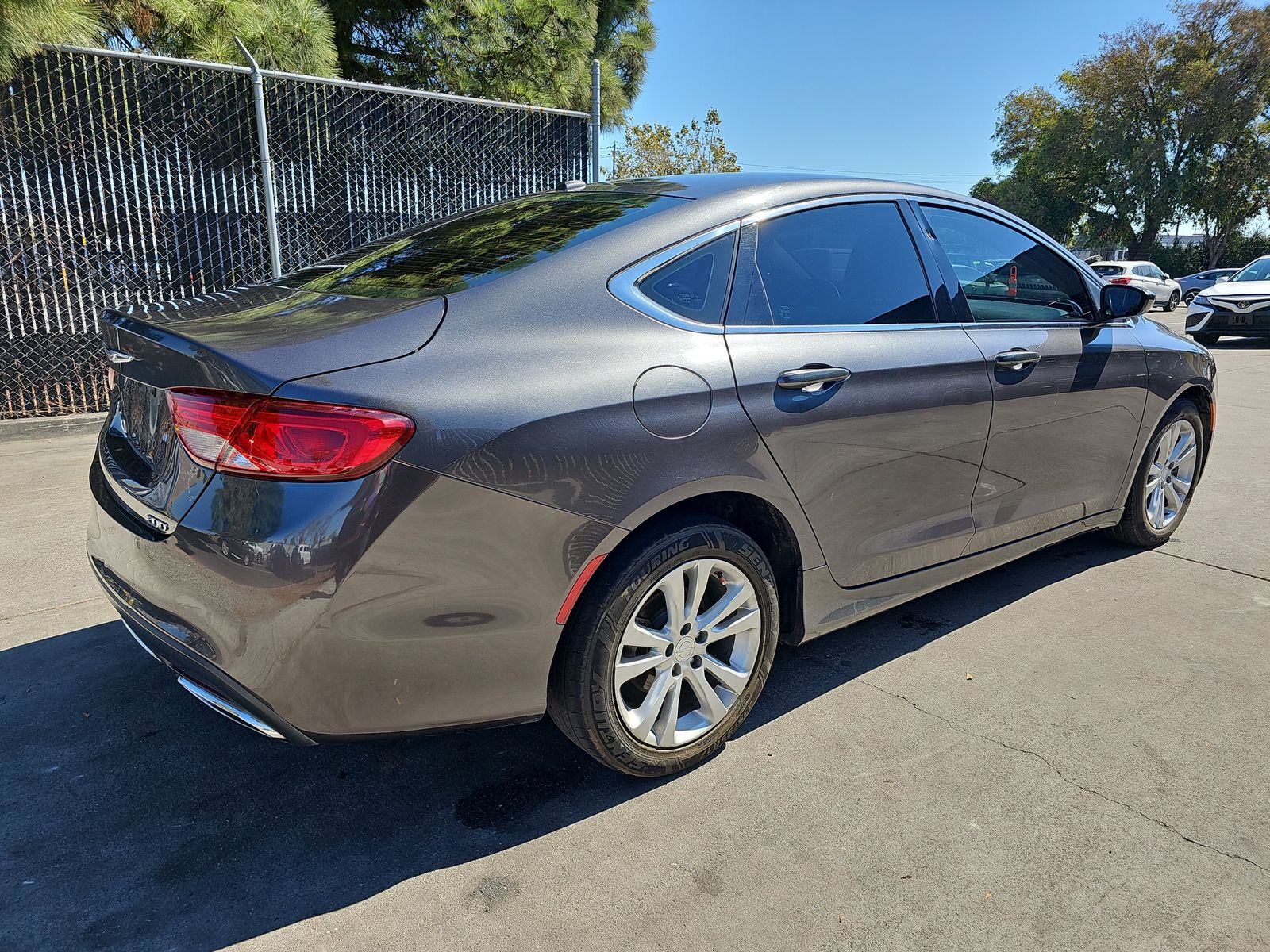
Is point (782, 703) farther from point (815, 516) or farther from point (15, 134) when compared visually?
point (15, 134)

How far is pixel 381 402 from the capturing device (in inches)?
76.6

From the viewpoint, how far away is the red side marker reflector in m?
2.21

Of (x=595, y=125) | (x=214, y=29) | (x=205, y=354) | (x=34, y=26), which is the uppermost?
(x=214, y=29)

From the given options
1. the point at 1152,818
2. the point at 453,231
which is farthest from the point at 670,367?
the point at 1152,818

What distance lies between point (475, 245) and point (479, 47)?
972 cm

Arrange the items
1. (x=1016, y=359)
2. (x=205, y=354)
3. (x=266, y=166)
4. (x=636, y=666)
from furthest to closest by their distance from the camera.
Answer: (x=266, y=166) < (x=1016, y=359) < (x=636, y=666) < (x=205, y=354)

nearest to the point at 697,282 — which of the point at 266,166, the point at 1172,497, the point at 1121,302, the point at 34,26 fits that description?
the point at 1121,302

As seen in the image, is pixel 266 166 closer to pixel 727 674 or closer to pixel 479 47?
pixel 479 47

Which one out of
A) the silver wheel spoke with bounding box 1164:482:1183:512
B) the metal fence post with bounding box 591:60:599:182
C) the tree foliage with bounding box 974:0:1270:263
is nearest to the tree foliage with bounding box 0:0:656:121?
the metal fence post with bounding box 591:60:599:182

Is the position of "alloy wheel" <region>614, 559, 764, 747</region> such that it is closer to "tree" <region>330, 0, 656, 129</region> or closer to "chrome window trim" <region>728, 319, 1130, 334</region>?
"chrome window trim" <region>728, 319, 1130, 334</region>

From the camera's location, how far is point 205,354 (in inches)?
81.8

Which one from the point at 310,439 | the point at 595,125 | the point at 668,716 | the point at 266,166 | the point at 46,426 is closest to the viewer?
the point at 310,439

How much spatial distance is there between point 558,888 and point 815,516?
128 centimetres

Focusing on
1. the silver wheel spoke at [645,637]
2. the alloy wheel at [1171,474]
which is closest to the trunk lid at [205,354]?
the silver wheel spoke at [645,637]
